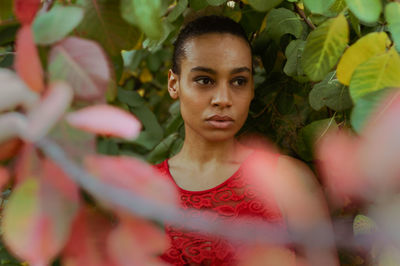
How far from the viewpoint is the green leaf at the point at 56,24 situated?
1.19ft

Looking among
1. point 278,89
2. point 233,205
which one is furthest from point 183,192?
point 278,89

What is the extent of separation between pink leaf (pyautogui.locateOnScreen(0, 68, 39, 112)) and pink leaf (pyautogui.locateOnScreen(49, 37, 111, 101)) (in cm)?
3

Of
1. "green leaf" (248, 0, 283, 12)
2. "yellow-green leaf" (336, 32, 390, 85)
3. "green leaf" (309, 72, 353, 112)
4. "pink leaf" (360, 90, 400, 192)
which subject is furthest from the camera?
"green leaf" (309, 72, 353, 112)

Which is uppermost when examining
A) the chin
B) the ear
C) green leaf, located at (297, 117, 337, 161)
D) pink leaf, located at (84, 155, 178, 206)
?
pink leaf, located at (84, 155, 178, 206)

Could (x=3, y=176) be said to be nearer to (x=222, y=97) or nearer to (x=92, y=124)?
(x=92, y=124)

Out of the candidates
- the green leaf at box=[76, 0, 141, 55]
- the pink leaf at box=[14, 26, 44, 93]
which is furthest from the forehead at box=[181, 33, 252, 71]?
the pink leaf at box=[14, 26, 44, 93]

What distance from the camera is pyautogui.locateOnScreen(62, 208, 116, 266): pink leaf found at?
0.30 metres

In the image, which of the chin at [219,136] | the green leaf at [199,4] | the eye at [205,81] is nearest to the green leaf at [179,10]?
the green leaf at [199,4]

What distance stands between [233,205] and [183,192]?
0.11 m

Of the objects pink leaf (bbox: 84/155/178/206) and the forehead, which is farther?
the forehead

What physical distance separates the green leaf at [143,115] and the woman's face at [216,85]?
88mm

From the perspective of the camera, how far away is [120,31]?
1.71ft

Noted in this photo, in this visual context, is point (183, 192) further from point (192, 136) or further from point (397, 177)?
point (397, 177)

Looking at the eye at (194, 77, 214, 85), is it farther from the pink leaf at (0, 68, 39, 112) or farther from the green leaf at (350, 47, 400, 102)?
the pink leaf at (0, 68, 39, 112)
